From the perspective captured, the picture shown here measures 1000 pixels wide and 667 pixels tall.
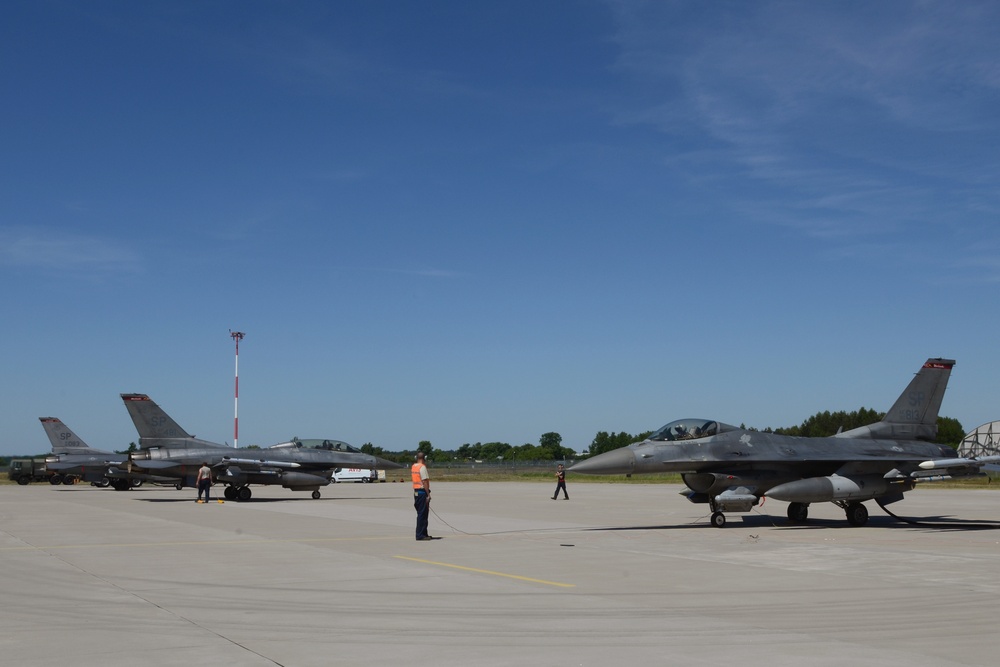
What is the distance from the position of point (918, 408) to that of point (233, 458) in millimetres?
23364

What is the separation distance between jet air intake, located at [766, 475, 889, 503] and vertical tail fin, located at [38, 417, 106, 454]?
4468 cm

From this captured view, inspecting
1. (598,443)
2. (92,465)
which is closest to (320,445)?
(92,465)

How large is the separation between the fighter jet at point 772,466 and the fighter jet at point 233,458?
1732 centimetres

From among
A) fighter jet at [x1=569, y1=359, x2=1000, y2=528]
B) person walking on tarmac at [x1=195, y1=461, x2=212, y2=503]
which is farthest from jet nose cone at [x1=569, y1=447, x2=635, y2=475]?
person walking on tarmac at [x1=195, y1=461, x2=212, y2=503]

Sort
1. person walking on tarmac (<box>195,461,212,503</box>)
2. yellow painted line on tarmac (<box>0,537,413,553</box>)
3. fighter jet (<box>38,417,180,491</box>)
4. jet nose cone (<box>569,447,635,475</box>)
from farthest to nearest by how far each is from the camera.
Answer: fighter jet (<box>38,417,180,491</box>), person walking on tarmac (<box>195,461,212,503</box>), jet nose cone (<box>569,447,635,475</box>), yellow painted line on tarmac (<box>0,537,413,553</box>)

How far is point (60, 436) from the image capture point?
52.5 metres

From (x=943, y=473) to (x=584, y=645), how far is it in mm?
15140

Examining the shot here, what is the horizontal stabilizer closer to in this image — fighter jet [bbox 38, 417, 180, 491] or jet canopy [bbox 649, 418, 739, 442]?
jet canopy [bbox 649, 418, 739, 442]

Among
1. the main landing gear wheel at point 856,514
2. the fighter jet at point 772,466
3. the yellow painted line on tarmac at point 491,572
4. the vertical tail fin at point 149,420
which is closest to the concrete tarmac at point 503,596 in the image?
the yellow painted line on tarmac at point 491,572

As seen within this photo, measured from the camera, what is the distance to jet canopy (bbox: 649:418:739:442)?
19.6 meters

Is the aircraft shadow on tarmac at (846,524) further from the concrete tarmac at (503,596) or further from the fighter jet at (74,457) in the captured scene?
the fighter jet at (74,457)

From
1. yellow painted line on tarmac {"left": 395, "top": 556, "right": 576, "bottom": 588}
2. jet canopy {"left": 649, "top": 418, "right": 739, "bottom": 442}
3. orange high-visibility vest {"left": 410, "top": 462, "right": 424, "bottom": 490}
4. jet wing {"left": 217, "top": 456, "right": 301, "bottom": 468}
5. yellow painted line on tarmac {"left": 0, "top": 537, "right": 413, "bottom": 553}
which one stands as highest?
jet canopy {"left": 649, "top": 418, "right": 739, "bottom": 442}

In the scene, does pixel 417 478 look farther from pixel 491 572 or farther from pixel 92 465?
pixel 92 465

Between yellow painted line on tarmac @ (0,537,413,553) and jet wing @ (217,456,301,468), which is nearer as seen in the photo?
yellow painted line on tarmac @ (0,537,413,553)
